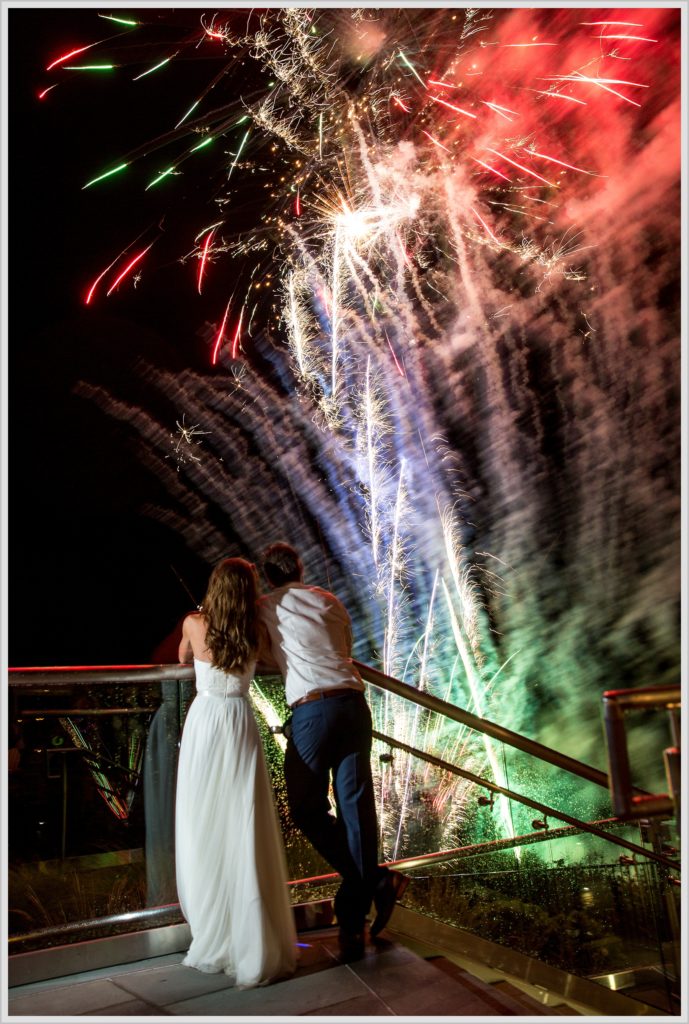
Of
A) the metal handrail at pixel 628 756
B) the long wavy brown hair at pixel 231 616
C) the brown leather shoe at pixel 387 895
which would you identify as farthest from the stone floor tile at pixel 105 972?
the metal handrail at pixel 628 756

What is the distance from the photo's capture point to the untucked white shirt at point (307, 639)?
358cm

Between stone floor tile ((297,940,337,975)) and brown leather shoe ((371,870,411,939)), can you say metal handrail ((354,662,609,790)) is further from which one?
stone floor tile ((297,940,337,975))

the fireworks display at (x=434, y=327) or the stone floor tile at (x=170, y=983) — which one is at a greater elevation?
the fireworks display at (x=434, y=327)

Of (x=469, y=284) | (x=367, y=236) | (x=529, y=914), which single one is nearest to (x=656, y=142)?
(x=469, y=284)

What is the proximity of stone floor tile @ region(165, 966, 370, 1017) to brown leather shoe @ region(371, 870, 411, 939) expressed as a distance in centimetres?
32

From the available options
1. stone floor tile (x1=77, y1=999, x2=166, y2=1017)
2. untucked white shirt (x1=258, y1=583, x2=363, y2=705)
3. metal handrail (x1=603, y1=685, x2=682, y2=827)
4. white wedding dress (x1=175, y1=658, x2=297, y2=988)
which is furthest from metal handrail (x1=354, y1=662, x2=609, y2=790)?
metal handrail (x1=603, y1=685, x2=682, y2=827)

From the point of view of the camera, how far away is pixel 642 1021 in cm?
286

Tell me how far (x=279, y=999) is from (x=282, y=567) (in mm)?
1719

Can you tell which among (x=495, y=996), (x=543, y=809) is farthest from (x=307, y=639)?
(x=543, y=809)

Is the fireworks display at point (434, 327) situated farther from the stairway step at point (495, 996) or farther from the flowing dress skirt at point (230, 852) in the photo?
the flowing dress skirt at point (230, 852)

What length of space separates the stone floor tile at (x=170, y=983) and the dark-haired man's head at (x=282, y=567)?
64.0 inches

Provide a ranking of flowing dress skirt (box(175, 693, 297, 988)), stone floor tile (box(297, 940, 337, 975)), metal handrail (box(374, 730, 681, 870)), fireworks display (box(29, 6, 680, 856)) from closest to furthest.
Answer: flowing dress skirt (box(175, 693, 297, 988))
stone floor tile (box(297, 940, 337, 975))
metal handrail (box(374, 730, 681, 870))
fireworks display (box(29, 6, 680, 856))

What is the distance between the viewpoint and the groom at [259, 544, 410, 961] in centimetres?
350

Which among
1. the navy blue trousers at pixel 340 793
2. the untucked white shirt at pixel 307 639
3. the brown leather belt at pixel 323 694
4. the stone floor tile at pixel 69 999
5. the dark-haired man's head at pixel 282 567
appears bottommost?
the stone floor tile at pixel 69 999
